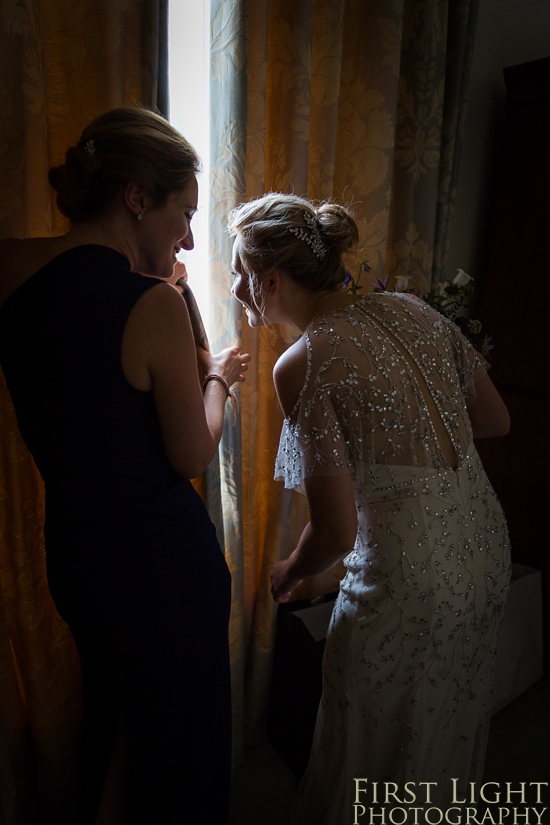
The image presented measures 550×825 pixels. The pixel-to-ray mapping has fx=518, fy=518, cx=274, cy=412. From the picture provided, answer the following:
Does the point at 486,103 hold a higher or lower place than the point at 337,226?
higher

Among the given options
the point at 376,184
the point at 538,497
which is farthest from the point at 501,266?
the point at 538,497

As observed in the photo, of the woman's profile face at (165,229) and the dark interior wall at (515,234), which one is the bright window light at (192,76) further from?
the dark interior wall at (515,234)

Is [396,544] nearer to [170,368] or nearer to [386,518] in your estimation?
[386,518]

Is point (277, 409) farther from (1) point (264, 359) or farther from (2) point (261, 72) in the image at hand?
(2) point (261, 72)

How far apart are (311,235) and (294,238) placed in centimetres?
4

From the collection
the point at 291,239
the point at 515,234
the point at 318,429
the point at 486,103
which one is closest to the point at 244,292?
the point at 291,239

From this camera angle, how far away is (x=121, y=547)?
0.92m

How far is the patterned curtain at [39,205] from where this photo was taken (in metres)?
1.01

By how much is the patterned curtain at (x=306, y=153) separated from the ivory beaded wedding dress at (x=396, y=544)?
446mm

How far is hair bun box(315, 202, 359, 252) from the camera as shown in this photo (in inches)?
43.1

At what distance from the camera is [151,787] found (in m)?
1.04

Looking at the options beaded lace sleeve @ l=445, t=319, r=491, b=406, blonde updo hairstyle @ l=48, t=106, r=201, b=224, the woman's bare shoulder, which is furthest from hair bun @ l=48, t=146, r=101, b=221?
beaded lace sleeve @ l=445, t=319, r=491, b=406

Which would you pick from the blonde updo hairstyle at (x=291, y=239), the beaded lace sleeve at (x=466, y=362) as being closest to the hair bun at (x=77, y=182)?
the blonde updo hairstyle at (x=291, y=239)

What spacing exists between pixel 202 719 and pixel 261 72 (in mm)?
1499
